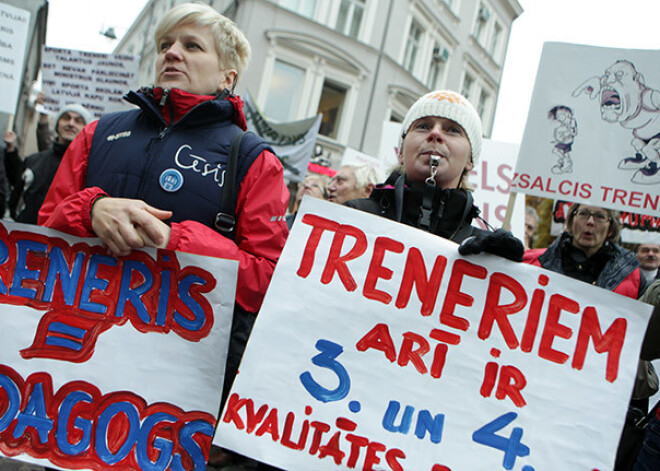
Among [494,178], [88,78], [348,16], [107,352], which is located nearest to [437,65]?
[348,16]

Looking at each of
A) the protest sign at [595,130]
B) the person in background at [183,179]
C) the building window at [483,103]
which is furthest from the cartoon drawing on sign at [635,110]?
the building window at [483,103]

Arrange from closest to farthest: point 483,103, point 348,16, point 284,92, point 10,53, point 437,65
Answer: point 10,53 → point 284,92 → point 348,16 → point 437,65 → point 483,103

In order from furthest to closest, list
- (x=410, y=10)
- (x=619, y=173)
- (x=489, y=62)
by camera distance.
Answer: (x=489, y=62), (x=410, y=10), (x=619, y=173)

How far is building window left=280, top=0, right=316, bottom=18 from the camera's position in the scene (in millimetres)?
14867

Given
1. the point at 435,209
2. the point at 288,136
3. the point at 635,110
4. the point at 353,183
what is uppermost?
the point at 288,136

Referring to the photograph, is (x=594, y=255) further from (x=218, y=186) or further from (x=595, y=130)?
(x=218, y=186)

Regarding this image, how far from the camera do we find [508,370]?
4.39 feet

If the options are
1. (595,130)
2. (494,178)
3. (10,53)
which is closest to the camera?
(595,130)

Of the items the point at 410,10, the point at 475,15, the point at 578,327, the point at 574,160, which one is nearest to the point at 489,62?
the point at 475,15

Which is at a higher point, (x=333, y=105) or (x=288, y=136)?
(x=333, y=105)

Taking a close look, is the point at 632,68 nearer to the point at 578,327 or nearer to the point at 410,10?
the point at 578,327

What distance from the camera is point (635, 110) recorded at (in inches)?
91.0

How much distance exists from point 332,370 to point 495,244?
54 centimetres

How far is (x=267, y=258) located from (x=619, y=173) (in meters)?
1.73
